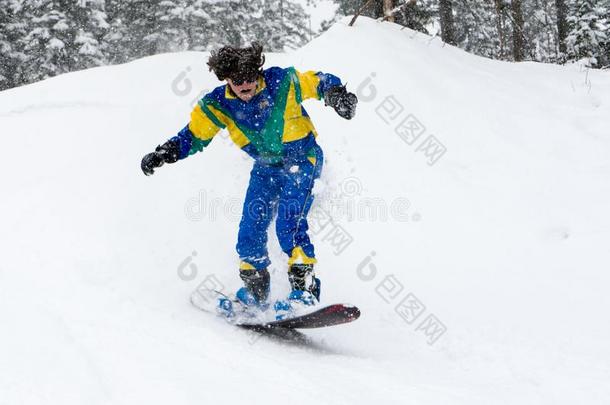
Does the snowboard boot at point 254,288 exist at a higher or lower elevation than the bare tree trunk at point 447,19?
lower

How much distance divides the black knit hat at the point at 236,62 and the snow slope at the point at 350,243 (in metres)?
1.68

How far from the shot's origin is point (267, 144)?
3771 mm

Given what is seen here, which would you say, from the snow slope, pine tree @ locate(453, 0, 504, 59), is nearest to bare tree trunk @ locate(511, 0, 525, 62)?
the snow slope

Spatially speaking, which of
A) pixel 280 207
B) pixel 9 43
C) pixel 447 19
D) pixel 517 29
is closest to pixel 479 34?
pixel 447 19

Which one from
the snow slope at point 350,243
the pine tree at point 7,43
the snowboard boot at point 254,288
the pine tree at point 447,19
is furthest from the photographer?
the pine tree at point 7,43

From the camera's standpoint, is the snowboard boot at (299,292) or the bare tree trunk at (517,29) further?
the bare tree trunk at (517,29)

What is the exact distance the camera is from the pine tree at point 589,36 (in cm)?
1586

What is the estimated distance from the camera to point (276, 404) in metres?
2.38

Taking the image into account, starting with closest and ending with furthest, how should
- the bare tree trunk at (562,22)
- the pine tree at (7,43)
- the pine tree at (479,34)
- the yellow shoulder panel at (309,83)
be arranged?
1. the yellow shoulder panel at (309,83)
2. the bare tree trunk at (562,22)
3. the pine tree at (7,43)
4. the pine tree at (479,34)

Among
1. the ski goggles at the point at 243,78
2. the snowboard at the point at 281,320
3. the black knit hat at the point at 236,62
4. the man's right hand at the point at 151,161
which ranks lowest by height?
the snowboard at the point at 281,320

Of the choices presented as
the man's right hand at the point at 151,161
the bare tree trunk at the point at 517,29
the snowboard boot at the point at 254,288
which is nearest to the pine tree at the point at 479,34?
the bare tree trunk at the point at 517,29

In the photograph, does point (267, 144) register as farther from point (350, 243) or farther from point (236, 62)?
point (350, 243)

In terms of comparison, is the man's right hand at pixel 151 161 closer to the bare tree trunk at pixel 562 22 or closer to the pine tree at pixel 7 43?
the bare tree trunk at pixel 562 22

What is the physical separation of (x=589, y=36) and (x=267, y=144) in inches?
631
